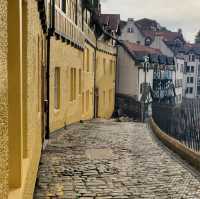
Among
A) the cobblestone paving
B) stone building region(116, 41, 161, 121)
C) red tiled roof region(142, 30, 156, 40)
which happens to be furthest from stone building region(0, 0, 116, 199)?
red tiled roof region(142, 30, 156, 40)

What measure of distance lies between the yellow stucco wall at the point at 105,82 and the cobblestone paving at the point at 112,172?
1856cm

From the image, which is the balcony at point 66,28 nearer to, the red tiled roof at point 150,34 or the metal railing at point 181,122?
the metal railing at point 181,122

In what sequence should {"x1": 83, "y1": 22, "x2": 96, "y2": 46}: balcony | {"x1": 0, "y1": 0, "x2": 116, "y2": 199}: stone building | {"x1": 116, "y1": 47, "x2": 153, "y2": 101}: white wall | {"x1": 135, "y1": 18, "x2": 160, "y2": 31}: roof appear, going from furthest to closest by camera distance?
{"x1": 135, "y1": 18, "x2": 160, "y2": 31}: roof → {"x1": 116, "y1": 47, "x2": 153, "y2": 101}: white wall → {"x1": 83, "y1": 22, "x2": 96, "y2": 46}: balcony → {"x1": 0, "y1": 0, "x2": 116, "y2": 199}: stone building

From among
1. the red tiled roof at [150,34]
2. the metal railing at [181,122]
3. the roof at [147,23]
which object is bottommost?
the metal railing at [181,122]

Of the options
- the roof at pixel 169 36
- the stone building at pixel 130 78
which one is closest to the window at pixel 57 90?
the stone building at pixel 130 78

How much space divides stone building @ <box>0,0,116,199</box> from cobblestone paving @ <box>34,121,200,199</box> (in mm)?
588

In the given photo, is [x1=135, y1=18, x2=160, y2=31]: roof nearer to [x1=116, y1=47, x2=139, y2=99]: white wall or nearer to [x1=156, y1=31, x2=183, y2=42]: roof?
[x1=156, y1=31, x2=183, y2=42]: roof

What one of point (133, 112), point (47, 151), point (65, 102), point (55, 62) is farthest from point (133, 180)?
point (133, 112)

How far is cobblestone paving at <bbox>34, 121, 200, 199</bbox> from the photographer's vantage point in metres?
7.97

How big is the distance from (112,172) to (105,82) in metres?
26.0

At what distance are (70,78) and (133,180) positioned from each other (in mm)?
10691

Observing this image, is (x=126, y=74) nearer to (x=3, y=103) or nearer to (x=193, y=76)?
(x=193, y=76)

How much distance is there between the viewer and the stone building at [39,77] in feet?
14.2

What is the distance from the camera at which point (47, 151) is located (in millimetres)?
11484
